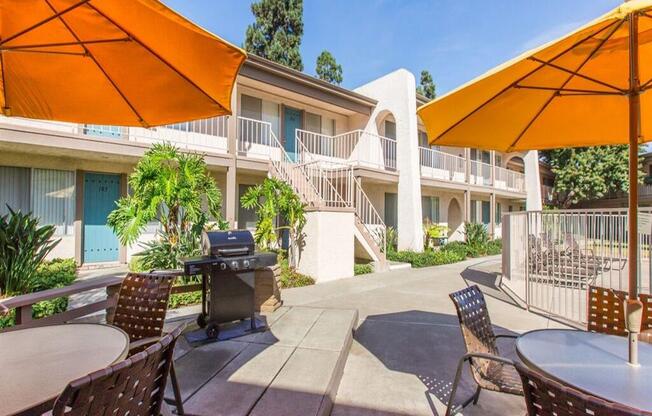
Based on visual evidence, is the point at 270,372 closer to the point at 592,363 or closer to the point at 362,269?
the point at 592,363

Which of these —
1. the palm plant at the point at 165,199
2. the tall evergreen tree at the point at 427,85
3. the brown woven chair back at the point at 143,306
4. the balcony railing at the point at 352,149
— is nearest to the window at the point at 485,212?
the balcony railing at the point at 352,149

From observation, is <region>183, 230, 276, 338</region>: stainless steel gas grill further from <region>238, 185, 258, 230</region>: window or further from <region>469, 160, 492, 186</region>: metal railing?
<region>469, 160, 492, 186</region>: metal railing

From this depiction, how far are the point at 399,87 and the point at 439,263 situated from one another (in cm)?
717

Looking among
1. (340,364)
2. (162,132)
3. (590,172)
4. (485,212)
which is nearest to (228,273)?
(340,364)

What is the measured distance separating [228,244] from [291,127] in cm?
1001

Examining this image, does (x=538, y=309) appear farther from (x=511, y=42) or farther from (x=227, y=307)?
(x=511, y=42)

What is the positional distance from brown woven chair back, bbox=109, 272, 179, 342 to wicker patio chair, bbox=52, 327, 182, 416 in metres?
1.53

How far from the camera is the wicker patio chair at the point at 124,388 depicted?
1110mm

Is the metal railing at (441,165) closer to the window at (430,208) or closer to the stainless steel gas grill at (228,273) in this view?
the window at (430,208)

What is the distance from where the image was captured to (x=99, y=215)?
381 inches

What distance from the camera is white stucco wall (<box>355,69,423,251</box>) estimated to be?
1277 cm

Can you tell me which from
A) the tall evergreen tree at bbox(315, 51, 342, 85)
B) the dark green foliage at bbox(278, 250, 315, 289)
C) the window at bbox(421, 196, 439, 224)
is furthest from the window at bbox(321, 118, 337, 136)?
the tall evergreen tree at bbox(315, 51, 342, 85)

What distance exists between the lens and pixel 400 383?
134 inches

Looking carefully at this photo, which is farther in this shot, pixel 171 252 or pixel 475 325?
pixel 171 252
